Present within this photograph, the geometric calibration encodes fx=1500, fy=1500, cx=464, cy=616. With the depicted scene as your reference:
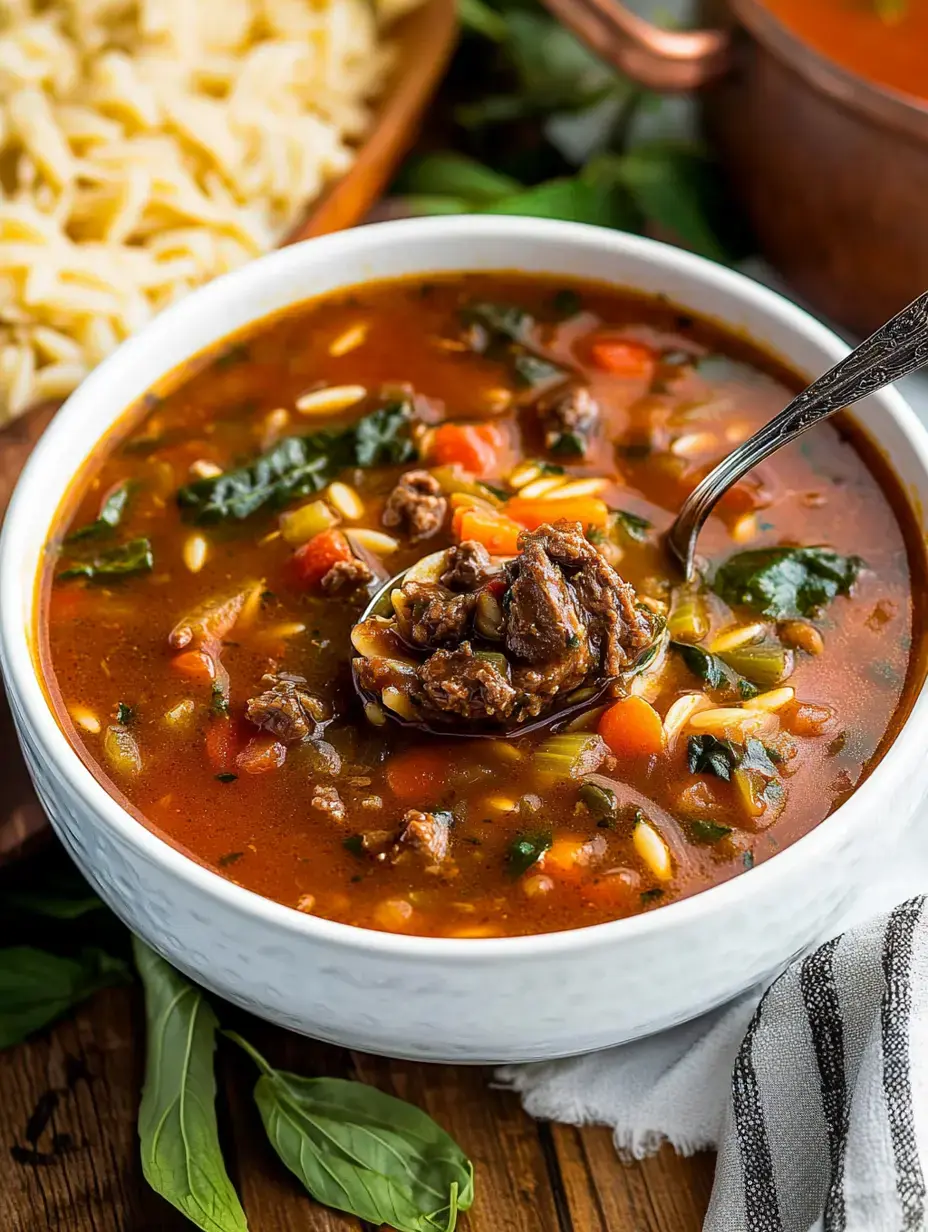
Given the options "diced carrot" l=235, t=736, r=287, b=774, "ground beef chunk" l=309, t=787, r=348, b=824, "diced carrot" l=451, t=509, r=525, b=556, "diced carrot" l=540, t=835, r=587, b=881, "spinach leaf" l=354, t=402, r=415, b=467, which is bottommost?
"diced carrot" l=235, t=736, r=287, b=774

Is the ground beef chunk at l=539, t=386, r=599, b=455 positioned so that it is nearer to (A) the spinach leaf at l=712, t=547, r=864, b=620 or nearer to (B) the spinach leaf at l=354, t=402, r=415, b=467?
(B) the spinach leaf at l=354, t=402, r=415, b=467

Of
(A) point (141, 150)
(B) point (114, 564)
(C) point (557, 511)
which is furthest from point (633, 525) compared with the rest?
(A) point (141, 150)

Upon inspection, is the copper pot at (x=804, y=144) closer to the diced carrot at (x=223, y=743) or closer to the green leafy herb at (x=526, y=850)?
the green leafy herb at (x=526, y=850)

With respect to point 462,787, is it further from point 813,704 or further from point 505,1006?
point 813,704

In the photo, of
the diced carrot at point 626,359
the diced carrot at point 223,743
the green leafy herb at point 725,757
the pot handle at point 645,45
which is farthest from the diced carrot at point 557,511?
the pot handle at point 645,45

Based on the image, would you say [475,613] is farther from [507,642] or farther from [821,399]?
[821,399]

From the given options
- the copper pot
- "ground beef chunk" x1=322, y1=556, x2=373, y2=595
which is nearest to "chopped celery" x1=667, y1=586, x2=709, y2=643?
"ground beef chunk" x1=322, y1=556, x2=373, y2=595
